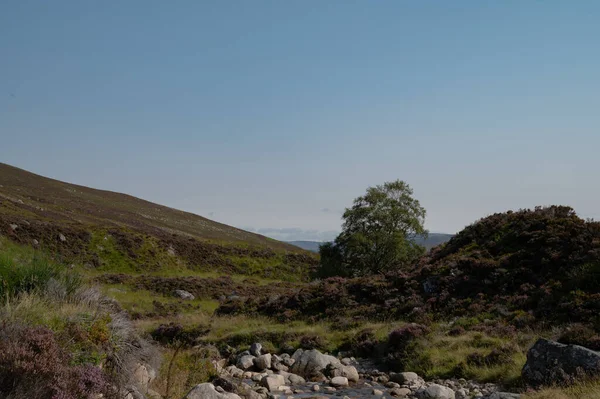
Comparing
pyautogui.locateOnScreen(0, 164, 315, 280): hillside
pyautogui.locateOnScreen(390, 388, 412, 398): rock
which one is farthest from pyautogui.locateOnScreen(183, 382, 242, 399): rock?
pyautogui.locateOnScreen(0, 164, 315, 280): hillside

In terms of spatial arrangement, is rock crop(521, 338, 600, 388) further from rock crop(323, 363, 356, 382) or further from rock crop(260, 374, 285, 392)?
rock crop(260, 374, 285, 392)

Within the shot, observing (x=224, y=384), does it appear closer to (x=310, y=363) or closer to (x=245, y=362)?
(x=310, y=363)

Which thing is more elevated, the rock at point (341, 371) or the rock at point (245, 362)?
the rock at point (341, 371)

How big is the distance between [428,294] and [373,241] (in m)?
18.7

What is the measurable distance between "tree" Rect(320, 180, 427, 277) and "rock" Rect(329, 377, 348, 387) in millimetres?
26196

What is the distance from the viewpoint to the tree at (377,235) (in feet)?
135

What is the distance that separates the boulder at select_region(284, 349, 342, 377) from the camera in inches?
618

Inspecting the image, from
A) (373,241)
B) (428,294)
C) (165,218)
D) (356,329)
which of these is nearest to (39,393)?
(356,329)

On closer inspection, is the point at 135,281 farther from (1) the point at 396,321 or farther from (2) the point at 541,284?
(2) the point at 541,284

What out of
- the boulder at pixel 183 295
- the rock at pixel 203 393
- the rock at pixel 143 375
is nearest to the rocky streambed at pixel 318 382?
the rock at pixel 203 393

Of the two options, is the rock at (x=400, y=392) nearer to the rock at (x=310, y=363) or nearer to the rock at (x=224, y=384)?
the rock at (x=310, y=363)

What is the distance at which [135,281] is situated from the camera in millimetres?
38500

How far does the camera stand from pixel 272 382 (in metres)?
14.0

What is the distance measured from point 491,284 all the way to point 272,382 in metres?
12.8
